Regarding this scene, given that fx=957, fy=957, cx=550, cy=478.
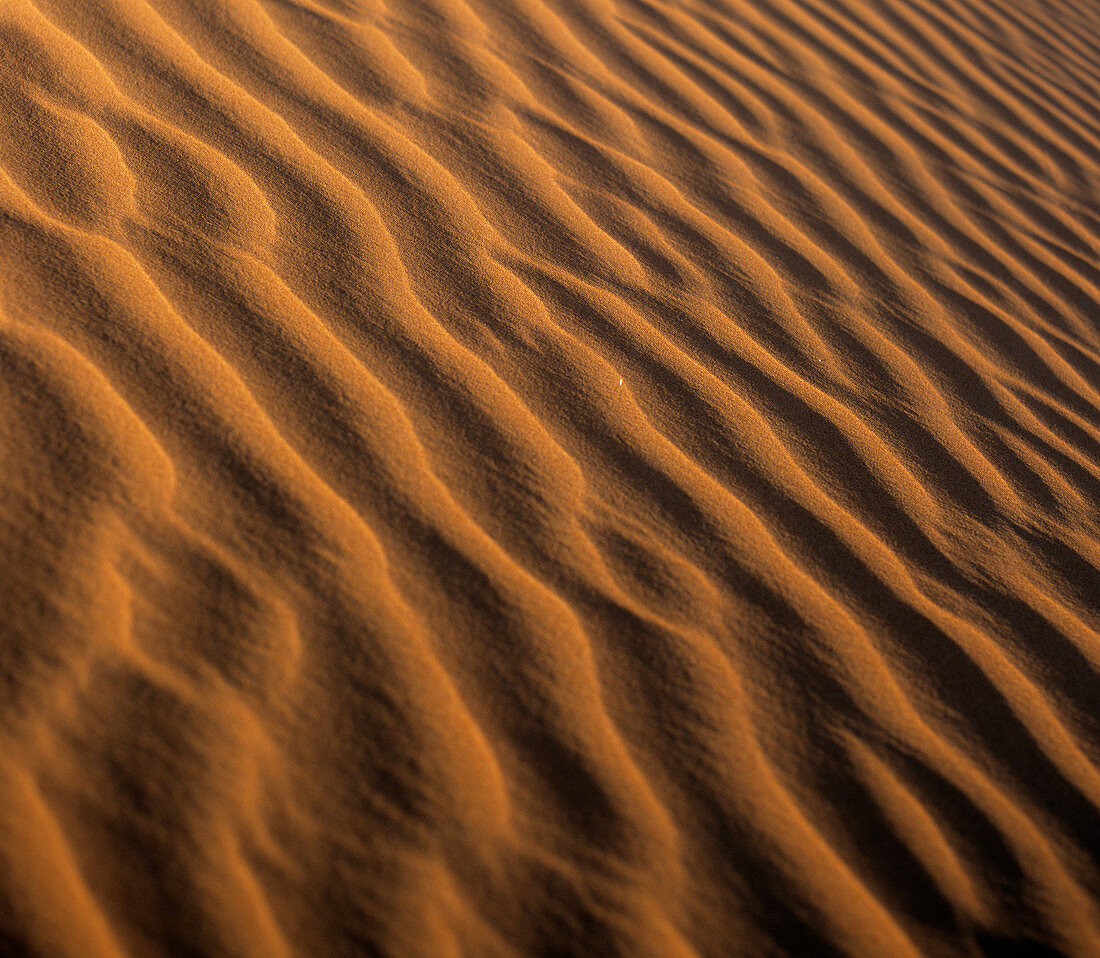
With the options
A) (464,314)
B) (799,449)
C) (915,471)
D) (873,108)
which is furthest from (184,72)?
(873,108)

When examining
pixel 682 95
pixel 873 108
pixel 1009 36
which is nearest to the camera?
pixel 682 95

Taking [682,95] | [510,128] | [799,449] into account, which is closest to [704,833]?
[799,449]

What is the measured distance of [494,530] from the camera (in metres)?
1.56

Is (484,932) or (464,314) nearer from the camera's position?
(484,932)

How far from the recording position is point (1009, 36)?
395 cm

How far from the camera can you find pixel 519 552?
1.55 meters

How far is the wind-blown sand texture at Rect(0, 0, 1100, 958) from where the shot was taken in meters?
1.21

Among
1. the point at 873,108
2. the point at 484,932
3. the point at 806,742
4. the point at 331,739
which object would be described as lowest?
the point at 806,742

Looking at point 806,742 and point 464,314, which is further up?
point 464,314

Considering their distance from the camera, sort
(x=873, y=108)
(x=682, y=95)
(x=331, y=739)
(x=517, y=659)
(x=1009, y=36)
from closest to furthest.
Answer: (x=331, y=739) → (x=517, y=659) → (x=682, y=95) → (x=873, y=108) → (x=1009, y=36)

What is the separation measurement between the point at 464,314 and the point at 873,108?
2.00 meters

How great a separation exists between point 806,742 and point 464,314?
1.02m

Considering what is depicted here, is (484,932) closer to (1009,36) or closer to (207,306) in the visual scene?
(207,306)

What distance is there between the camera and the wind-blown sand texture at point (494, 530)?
47.8 inches
